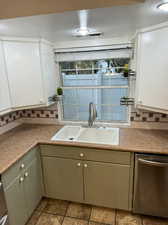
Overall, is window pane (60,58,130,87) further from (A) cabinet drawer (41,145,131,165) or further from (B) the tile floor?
(B) the tile floor

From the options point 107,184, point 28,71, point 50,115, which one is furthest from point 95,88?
point 107,184

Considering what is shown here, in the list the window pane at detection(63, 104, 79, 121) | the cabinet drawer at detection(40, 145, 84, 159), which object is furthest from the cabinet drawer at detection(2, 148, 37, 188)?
the window pane at detection(63, 104, 79, 121)

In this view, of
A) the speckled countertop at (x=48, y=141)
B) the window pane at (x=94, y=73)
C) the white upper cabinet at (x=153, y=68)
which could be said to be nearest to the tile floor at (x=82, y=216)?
the speckled countertop at (x=48, y=141)

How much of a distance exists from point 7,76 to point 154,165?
6.11ft

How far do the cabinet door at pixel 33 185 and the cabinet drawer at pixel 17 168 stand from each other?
0.26 ft

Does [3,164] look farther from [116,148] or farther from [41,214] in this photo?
[116,148]

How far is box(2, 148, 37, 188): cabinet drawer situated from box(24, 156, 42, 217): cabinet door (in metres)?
0.08

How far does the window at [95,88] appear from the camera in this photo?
2.22 meters

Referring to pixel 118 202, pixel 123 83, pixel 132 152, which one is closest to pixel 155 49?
pixel 123 83

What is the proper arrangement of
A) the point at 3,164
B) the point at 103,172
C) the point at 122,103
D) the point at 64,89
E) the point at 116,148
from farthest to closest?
the point at 64,89 < the point at 122,103 < the point at 103,172 < the point at 116,148 < the point at 3,164

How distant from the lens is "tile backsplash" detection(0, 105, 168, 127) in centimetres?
209

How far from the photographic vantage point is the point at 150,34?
5.15ft

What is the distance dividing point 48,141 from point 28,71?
885 mm

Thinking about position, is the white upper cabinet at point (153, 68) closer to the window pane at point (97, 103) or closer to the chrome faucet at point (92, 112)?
the window pane at point (97, 103)
